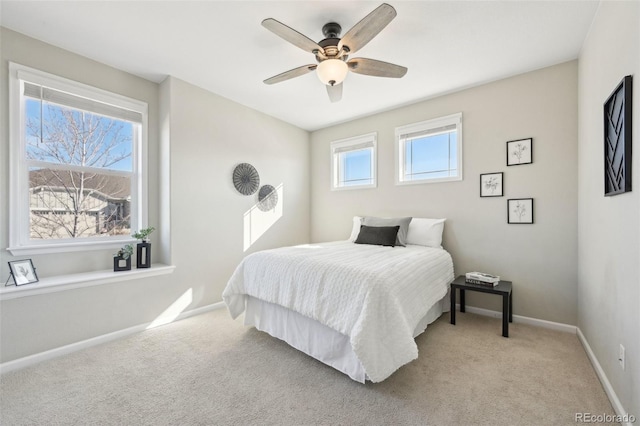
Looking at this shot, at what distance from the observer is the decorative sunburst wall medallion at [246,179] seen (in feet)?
12.1

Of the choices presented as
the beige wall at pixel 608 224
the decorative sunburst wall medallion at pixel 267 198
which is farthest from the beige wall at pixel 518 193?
the decorative sunburst wall medallion at pixel 267 198

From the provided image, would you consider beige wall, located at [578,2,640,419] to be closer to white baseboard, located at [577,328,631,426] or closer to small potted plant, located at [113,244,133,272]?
white baseboard, located at [577,328,631,426]

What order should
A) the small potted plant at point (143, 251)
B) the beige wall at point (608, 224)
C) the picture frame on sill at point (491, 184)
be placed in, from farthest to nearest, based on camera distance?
the picture frame on sill at point (491, 184) → the small potted plant at point (143, 251) → the beige wall at point (608, 224)

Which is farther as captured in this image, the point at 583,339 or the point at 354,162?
the point at 354,162

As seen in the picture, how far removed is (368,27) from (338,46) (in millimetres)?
322

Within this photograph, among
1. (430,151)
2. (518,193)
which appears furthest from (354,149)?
(518,193)

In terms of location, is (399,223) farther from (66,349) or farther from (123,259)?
(66,349)

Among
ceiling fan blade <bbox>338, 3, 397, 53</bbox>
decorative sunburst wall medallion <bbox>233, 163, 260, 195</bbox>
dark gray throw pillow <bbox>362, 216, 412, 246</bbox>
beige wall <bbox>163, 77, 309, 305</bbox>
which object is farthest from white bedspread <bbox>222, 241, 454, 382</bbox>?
ceiling fan blade <bbox>338, 3, 397, 53</bbox>

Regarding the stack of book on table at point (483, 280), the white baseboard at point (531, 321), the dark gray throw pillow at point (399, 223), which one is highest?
the dark gray throw pillow at point (399, 223)

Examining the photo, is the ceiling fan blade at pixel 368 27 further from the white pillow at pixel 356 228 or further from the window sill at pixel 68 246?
the window sill at pixel 68 246

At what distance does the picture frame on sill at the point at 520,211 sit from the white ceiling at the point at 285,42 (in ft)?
4.57

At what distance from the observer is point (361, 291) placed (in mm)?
1799

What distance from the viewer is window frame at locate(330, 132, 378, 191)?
4082mm

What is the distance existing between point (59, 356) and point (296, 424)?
2.17 meters
